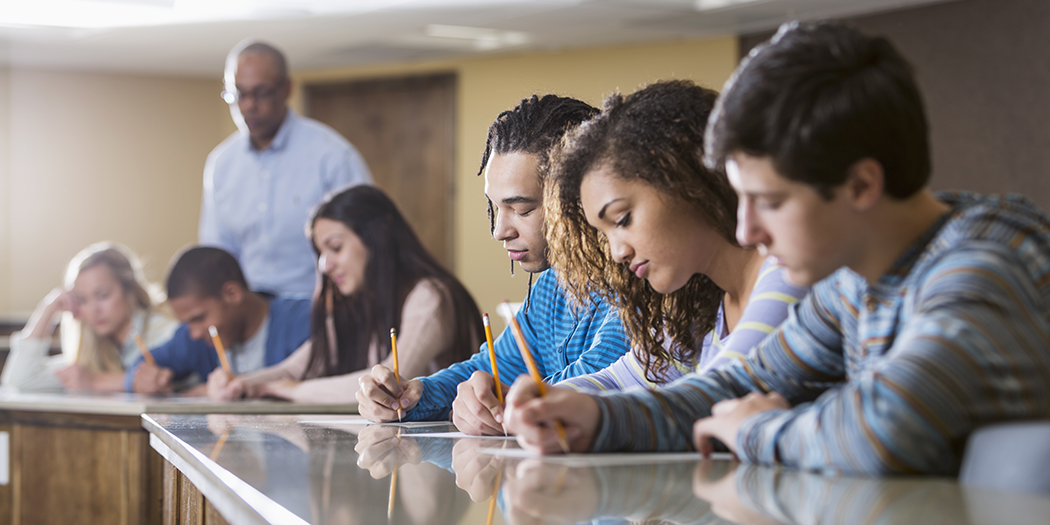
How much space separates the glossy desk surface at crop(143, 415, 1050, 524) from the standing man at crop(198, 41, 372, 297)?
2289 millimetres

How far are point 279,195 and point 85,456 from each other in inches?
52.3

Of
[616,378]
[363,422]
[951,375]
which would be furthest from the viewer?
[363,422]

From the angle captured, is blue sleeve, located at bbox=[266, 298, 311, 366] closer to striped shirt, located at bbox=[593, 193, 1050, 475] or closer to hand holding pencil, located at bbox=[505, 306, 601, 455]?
hand holding pencil, located at bbox=[505, 306, 601, 455]

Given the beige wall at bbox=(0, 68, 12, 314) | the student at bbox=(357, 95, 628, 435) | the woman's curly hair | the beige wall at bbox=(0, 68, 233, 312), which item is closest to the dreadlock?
the student at bbox=(357, 95, 628, 435)

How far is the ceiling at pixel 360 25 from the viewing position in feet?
14.5

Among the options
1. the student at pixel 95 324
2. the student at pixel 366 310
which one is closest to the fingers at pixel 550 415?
the student at pixel 366 310

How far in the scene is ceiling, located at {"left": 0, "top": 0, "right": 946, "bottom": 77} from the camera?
14.5 ft

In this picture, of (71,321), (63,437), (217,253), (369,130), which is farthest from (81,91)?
(63,437)

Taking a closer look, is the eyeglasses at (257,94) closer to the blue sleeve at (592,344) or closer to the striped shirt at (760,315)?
the blue sleeve at (592,344)

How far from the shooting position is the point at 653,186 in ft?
3.67

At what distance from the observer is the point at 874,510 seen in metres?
0.63

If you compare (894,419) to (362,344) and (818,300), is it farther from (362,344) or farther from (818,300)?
(362,344)

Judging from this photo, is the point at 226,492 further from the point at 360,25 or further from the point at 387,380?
the point at 360,25

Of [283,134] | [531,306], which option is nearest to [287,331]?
[283,134]
